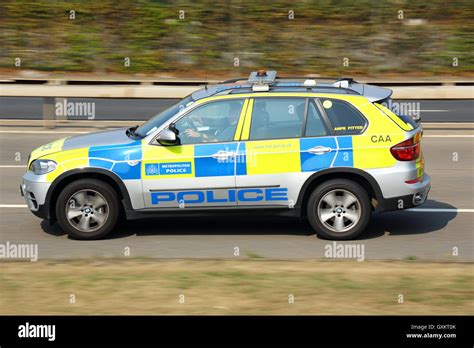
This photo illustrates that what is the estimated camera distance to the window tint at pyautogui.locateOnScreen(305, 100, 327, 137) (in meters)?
10.3

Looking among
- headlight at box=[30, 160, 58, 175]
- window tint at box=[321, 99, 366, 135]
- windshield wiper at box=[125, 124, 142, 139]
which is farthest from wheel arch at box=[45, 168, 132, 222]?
window tint at box=[321, 99, 366, 135]

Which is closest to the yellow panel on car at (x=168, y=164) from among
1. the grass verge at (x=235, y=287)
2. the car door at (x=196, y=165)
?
the car door at (x=196, y=165)

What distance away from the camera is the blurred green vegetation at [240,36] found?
30578 mm

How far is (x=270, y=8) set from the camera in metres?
31.1

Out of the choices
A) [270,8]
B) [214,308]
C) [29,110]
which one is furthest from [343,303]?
[270,8]

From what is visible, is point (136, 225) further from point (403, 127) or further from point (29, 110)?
point (29, 110)

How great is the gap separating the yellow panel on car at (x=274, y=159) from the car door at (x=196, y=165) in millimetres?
198

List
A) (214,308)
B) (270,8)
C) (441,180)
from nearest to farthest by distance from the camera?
(214,308) → (441,180) → (270,8)

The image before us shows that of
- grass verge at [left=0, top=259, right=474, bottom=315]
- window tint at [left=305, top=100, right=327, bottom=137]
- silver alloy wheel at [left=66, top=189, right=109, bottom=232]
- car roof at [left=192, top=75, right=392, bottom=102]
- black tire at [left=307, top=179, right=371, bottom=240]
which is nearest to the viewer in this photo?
grass verge at [left=0, top=259, right=474, bottom=315]

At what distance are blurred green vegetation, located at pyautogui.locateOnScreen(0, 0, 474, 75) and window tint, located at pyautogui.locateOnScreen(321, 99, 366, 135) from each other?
64.7ft

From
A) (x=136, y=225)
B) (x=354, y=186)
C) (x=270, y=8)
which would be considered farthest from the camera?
(x=270, y=8)

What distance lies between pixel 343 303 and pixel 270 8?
24.2m

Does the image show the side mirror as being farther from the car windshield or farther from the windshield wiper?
the windshield wiper

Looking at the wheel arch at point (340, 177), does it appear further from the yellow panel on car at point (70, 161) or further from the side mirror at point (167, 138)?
the yellow panel on car at point (70, 161)
